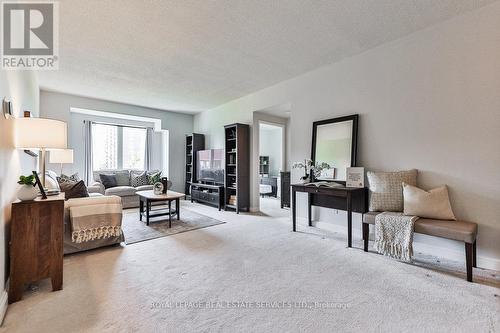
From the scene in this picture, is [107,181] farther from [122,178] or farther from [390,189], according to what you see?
[390,189]

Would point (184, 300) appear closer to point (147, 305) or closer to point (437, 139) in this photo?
point (147, 305)

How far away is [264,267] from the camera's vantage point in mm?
2414

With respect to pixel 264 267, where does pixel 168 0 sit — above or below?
above

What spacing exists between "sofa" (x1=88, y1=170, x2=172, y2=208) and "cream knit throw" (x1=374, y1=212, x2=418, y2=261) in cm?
459

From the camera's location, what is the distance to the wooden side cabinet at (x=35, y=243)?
72.3 inches

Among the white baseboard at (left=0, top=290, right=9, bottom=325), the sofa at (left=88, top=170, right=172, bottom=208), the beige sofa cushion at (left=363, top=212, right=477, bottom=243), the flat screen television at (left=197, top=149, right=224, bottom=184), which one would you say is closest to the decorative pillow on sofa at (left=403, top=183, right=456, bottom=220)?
the beige sofa cushion at (left=363, top=212, right=477, bottom=243)

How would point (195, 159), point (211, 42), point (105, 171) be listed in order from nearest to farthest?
point (211, 42)
point (105, 171)
point (195, 159)

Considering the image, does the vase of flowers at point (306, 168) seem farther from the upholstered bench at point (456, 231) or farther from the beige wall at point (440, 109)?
the upholstered bench at point (456, 231)

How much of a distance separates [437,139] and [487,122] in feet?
1.42

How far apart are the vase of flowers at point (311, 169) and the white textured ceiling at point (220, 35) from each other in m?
1.61

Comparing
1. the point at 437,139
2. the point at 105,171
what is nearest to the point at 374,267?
the point at 437,139

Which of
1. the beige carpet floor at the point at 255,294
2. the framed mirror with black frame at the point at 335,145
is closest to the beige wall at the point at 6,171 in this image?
the beige carpet floor at the point at 255,294

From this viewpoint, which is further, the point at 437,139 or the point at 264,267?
the point at 437,139

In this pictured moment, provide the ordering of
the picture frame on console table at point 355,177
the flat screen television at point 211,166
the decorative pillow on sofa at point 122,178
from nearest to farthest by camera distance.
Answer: the picture frame on console table at point 355,177 < the flat screen television at point 211,166 < the decorative pillow on sofa at point 122,178
